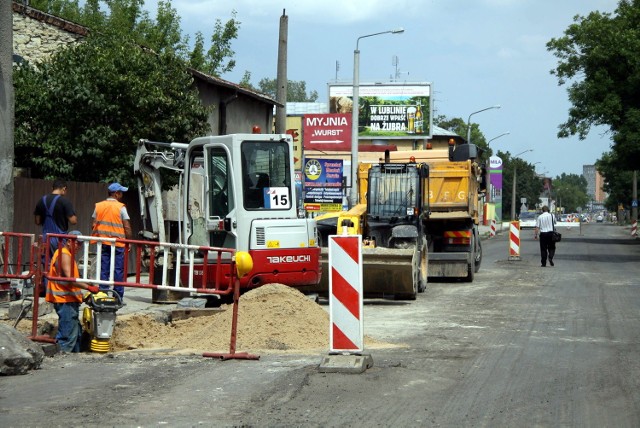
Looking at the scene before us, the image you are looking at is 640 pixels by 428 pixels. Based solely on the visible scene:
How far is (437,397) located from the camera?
307 inches

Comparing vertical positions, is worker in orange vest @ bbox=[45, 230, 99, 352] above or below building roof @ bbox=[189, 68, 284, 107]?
below

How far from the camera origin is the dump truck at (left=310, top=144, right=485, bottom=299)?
1723 cm

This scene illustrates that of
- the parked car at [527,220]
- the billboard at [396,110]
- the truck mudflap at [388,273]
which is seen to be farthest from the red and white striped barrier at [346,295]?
the parked car at [527,220]

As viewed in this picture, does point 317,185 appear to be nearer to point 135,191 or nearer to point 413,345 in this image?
point 135,191

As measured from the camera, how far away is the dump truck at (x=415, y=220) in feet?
56.5

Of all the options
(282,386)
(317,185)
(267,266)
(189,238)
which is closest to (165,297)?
(189,238)

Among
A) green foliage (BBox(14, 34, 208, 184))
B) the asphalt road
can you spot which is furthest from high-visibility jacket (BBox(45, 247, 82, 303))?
green foliage (BBox(14, 34, 208, 184))

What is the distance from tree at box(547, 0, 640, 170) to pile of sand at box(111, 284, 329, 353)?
99.5ft

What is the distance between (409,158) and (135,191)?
21.9ft

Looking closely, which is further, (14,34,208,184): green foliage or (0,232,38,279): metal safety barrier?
(14,34,208,184): green foliage

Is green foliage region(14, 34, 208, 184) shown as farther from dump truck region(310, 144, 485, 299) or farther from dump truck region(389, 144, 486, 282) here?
dump truck region(389, 144, 486, 282)

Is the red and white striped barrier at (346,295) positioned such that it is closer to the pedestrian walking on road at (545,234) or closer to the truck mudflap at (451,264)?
the truck mudflap at (451,264)

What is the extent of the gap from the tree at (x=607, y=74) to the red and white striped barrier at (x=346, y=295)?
1266 inches

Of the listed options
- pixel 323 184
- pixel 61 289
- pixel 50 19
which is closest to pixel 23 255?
pixel 61 289
